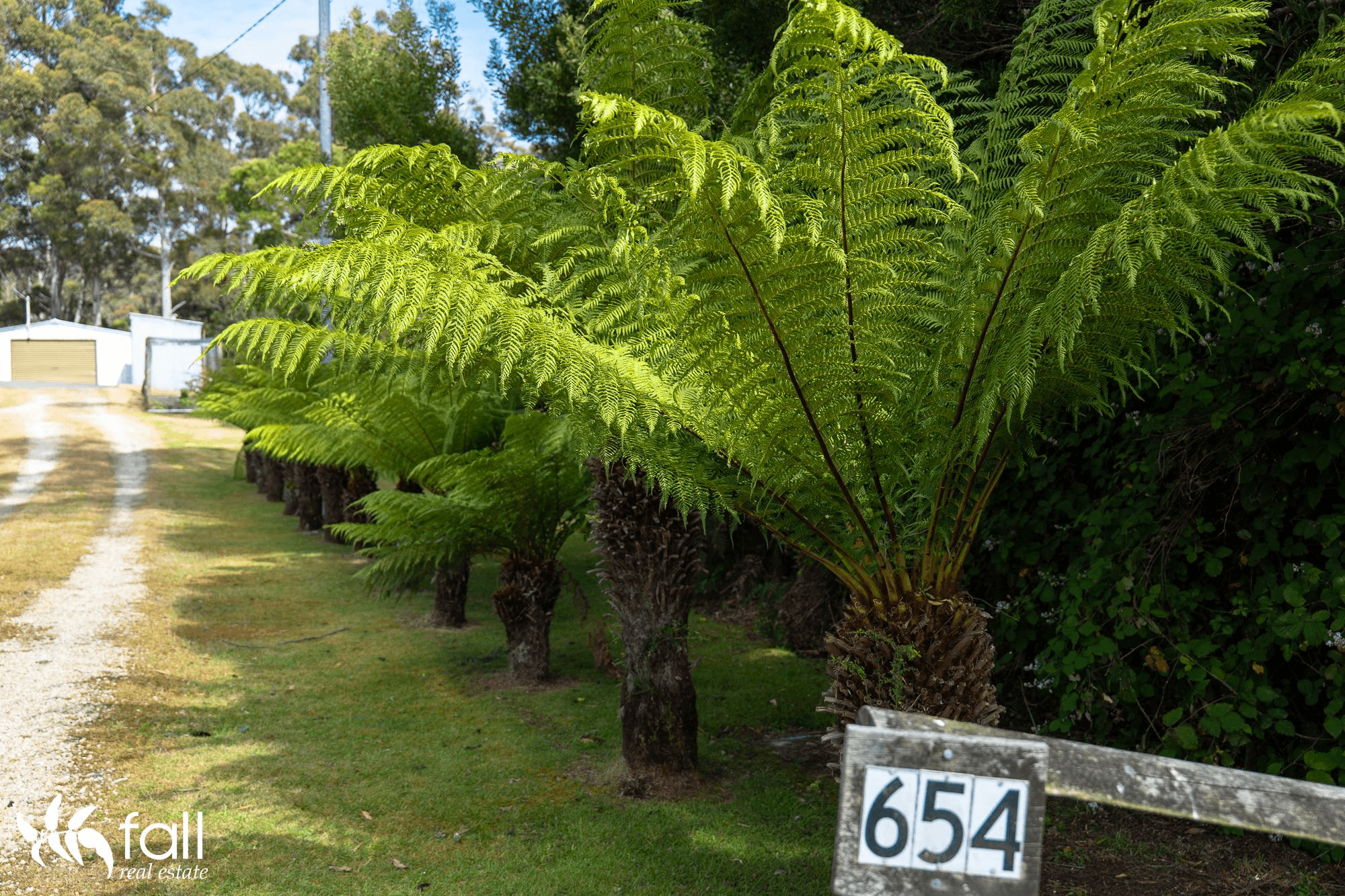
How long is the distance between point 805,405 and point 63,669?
4.80m

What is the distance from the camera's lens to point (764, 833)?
361 cm

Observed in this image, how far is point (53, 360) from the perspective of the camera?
3294cm

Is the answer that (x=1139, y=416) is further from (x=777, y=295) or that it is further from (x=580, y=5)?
(x=580, y=5)

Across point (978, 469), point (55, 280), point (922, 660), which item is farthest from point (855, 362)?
point (55, 280)

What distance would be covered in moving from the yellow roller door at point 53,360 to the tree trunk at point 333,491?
28396 mm

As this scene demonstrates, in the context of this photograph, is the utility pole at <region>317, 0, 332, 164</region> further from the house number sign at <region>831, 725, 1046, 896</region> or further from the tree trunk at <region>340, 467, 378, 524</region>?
the house number sign at <region>831, 725, 1046, 896</region>

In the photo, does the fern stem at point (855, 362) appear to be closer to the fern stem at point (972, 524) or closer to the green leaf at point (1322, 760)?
the fern stem at point (972, 524)

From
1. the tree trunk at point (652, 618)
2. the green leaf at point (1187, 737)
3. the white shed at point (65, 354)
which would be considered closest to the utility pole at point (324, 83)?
the tree trunk at point (652, 618)

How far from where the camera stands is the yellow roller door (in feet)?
107

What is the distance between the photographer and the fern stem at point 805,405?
8.48ft

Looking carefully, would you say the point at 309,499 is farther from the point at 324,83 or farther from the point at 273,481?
the point at 324,83

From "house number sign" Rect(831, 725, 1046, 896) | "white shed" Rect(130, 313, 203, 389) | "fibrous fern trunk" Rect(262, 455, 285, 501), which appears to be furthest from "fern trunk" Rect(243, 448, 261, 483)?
"white shed" Rect(130, 313, 203, 389)

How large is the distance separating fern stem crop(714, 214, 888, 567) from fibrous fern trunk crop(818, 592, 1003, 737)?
203 millimetres

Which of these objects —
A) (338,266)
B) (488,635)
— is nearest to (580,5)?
(488,635)
